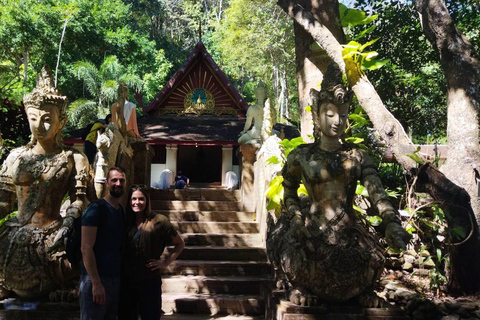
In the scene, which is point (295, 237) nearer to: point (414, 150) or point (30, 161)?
point (30, 161)

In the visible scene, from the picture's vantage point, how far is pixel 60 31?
21.0m

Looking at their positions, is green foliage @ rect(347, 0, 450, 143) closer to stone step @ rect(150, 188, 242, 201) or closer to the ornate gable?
stone step @ rect(150, 188, 242, 201)

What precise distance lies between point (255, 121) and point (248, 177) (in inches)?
54.2

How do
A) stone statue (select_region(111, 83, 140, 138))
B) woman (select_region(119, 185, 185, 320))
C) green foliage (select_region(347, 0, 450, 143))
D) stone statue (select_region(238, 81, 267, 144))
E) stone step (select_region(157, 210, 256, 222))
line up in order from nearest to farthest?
1. woman (select_region(119, 185, 185, 320))
2. stone statue (select_region(111, 83, 140, 138))
3. stone step (select_region(157, 210, 256, 222))
4. stone statue (select_region(238, 81, 267, 144))
5. green foliage (select_region(347, 0, 450, 143))

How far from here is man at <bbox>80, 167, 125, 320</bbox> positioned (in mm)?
2924

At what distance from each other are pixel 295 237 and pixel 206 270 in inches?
116

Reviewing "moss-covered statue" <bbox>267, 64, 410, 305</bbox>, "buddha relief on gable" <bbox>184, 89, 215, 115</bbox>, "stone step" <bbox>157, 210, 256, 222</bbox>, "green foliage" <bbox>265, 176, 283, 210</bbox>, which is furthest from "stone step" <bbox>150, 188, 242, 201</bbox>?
"buddha relief on gable" <bbox>184, 89, 215, 115</bbox>

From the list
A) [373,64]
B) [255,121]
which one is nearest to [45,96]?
[373,64]

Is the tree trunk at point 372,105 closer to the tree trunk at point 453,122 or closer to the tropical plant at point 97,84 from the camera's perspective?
the tree trunk at point 453,122

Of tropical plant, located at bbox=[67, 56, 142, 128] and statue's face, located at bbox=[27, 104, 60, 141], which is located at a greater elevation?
tropical plant, located at bbox=[67, 56, 142, 128]

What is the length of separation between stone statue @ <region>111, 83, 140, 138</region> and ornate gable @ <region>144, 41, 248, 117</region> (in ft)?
27.4

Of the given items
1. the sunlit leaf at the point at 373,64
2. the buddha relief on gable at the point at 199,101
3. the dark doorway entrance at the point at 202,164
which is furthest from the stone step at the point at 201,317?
the dark doorway entrance at the point at 202,164

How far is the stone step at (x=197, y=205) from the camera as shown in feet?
27.0

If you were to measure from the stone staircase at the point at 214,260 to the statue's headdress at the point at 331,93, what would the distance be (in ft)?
6.70
